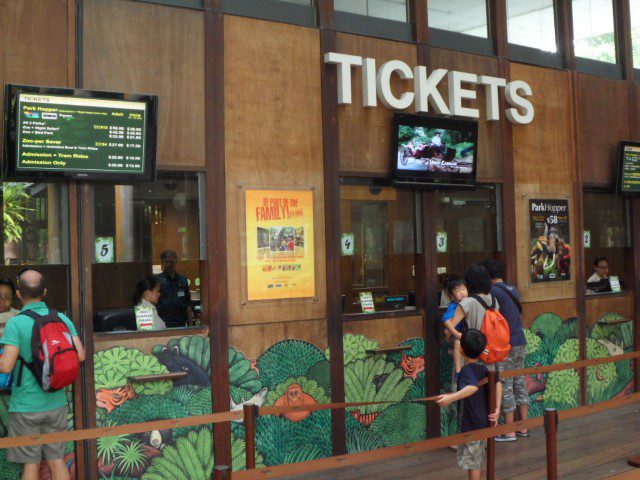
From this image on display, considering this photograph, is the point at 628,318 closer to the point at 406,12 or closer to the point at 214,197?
the point at 406,12

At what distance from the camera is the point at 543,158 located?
870cm

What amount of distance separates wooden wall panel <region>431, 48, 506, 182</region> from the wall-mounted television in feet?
0.91

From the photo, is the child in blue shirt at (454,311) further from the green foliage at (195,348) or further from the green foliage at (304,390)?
the green foliage at (195,348)

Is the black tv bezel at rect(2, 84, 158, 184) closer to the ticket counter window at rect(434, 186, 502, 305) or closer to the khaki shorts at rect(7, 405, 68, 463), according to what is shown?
the khaki shorts at rect(7, 405, 68, 463)

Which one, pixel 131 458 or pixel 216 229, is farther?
pixel 216 229

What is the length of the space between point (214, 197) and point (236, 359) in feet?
4.41

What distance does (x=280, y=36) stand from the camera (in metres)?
6.87

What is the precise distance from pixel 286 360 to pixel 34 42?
321 centimetres

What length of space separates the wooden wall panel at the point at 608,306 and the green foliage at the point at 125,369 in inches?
207

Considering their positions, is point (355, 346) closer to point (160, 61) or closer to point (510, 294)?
point (510, 294)

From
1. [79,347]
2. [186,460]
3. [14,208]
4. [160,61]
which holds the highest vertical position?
[160,61]

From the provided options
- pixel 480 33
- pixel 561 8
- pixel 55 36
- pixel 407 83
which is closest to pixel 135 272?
pixel 55 36

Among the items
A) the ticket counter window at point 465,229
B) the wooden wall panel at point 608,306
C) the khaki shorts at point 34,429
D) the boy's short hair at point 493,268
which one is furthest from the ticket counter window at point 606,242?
the khaki shorts at point 34,429

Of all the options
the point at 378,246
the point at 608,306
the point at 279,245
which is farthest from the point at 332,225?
the point at 608,306
